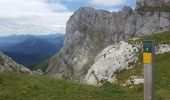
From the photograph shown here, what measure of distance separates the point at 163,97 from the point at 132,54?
3474 centimetres

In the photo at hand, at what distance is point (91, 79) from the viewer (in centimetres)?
6750

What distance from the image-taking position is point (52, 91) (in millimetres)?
28562

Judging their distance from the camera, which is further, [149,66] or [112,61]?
[112,61]

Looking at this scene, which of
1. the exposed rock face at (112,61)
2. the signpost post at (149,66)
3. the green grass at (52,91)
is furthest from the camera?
the exposed rock face at (112,61)

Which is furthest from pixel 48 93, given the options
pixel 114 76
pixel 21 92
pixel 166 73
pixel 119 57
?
pixel 119 57

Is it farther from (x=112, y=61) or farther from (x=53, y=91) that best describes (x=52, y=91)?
(x=112, y=61)

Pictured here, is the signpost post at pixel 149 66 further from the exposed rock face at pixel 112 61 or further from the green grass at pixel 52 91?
the exposed rock face at pixel 112 61

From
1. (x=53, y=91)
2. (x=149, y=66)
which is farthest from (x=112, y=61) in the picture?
(x=149, y=66)

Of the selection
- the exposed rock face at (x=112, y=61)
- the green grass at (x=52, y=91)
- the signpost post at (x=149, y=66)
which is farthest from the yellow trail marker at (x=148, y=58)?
the exposed rock face at (x=112, y=61)

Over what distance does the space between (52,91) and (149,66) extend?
1516 cm

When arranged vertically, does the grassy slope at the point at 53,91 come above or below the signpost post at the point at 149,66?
below

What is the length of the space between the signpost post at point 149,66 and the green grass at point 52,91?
12266 mm

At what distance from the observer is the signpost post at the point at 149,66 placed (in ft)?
46.6

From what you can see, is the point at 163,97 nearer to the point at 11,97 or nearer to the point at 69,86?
the point at 69,86
